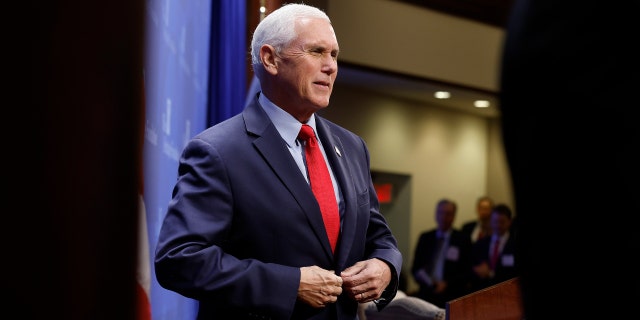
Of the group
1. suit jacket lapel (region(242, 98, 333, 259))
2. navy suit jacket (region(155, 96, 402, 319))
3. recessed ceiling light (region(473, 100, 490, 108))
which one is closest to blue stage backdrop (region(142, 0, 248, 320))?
navy suit jacket (region(155, 96, 402, 319))

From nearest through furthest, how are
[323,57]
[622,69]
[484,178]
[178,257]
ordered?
[622,69] < [178,257] < [323,57] < [484,178]

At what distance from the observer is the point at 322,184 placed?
1.95m

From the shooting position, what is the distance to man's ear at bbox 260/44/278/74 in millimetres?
2055

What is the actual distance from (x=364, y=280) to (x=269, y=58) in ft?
2.18

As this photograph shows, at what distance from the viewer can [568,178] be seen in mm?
626

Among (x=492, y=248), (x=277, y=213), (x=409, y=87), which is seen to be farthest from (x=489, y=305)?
(x=409, y=87)

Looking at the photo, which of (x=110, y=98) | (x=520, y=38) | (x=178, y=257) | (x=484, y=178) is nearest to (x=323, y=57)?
(x=178, y=257)

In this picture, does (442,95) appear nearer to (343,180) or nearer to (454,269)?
(454,269)

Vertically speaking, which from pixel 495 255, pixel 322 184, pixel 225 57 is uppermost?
pixel 225 57

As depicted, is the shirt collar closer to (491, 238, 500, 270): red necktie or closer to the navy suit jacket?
the navy suit jacket

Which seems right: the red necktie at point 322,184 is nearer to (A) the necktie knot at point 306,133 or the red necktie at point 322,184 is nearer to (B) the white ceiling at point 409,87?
(A) the necktie knot at point 306,133

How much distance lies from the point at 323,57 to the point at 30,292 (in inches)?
70.5

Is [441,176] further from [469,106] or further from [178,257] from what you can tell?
[178,257]

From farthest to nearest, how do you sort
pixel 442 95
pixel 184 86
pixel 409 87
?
pixel 442 95 → pixel 409 87 → pixel 184 86
